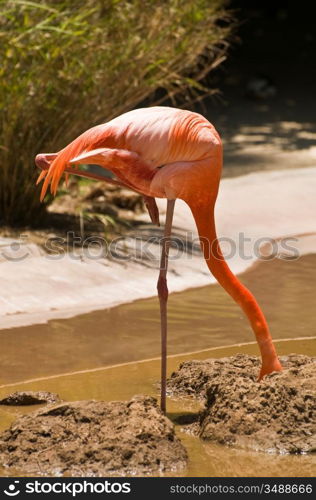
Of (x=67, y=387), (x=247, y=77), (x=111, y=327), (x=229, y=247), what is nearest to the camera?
(x=67, y=387)

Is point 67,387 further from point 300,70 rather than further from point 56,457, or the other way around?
point 300,70

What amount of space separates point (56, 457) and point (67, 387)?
3.81ft

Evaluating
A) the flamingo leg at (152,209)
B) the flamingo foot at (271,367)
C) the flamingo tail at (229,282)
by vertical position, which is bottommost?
the flamingo foot at (271,367)

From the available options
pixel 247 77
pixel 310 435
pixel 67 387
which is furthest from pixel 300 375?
pixel 247 77

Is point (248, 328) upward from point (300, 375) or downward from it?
downward

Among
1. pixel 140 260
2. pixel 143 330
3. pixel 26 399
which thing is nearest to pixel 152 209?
pixel 26 399

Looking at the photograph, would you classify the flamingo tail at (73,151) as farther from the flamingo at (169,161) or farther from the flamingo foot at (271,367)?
the flamingo foot at (271,367)

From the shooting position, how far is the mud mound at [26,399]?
497 cm

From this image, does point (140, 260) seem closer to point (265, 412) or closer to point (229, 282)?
point (229, 282)

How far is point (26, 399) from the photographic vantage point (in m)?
4.97

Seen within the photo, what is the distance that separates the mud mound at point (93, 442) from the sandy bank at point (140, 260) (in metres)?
2.00

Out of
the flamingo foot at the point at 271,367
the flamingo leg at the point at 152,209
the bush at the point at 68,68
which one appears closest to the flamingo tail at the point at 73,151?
the flamingo leg at the point at 152,209

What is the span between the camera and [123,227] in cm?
838

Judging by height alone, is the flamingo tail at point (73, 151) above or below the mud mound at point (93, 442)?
above
